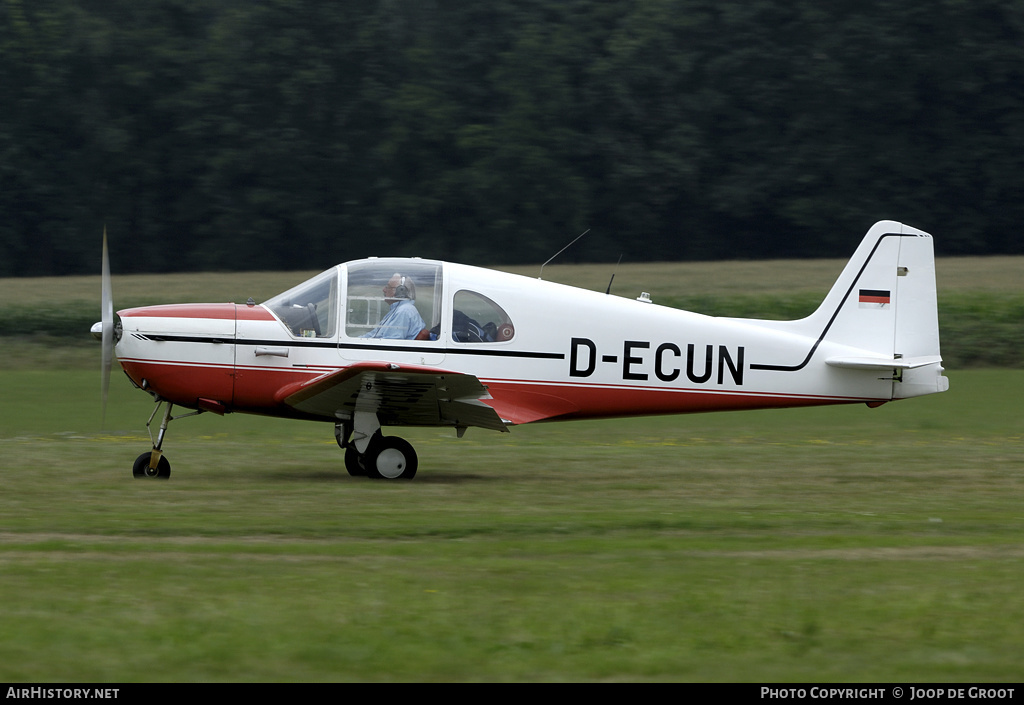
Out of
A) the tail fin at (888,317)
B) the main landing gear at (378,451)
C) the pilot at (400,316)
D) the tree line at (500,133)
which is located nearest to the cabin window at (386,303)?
the pilot at (400,316)

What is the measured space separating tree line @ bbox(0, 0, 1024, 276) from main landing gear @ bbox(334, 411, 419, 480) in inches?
1264

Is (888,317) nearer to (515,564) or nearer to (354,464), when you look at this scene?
(354,464)

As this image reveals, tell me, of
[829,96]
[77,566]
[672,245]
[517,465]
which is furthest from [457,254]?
[77,566]

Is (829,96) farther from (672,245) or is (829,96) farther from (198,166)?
(198,166)

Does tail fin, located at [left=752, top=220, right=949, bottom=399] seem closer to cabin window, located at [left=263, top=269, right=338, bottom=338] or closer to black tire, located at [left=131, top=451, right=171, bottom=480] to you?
cabin window, located at [left=263, top=269, right=338, bottom=338]

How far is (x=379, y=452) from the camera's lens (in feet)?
34.8

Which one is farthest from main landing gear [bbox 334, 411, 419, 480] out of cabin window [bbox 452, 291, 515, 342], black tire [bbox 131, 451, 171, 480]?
black tire [bbox 131, 451, 171, 480]

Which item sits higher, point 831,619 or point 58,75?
point 58,75

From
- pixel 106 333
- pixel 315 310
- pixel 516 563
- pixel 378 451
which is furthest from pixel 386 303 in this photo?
pixel 516 563

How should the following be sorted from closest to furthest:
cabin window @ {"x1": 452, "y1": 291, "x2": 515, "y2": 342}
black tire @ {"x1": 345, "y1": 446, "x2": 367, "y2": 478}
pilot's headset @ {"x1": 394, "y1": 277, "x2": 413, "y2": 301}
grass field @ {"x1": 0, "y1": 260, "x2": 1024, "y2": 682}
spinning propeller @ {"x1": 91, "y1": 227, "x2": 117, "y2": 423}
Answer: grass field @ {"x1": 0, "y1": 260, "x2": 1024, "y2": 682} → spinning propeller @ {"x1": 91, "y1": 227, "x2": 117, "y2": 423} → pilot's headset @ {"x1": 394, "y1": 277, "x2": 413, "y2": 301} → cabin window @ {"x1": 452, "y1": 291, "x2": 515, "y2": 342} → black tire @ {"x1": 345, "y1": 446, "x2": 367, "y2": 478}

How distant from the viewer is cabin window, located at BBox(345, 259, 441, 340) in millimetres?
10523

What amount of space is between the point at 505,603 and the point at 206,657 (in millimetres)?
1592

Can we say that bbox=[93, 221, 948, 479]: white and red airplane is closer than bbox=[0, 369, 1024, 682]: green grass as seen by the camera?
No

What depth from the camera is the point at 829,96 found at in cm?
4603
